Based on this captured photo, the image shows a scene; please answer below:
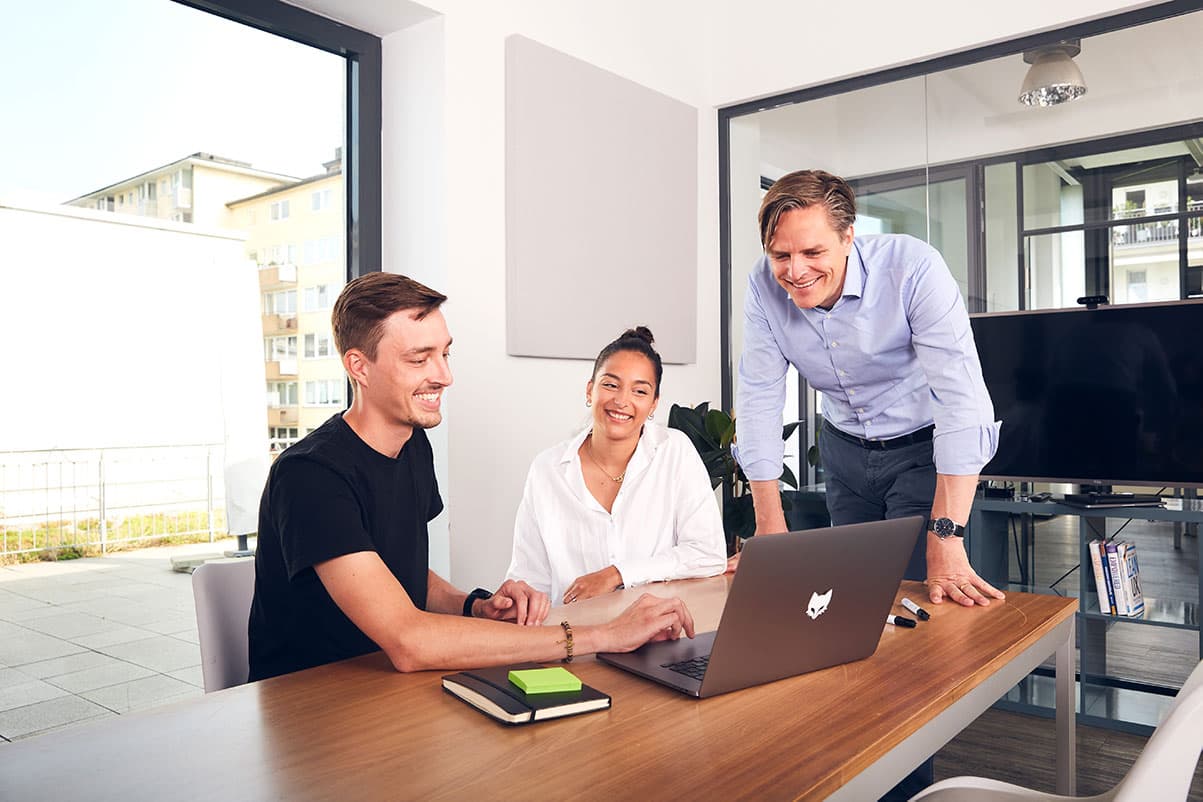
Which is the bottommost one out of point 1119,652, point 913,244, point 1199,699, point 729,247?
point 1119,652

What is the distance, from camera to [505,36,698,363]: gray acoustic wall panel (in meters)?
3.32

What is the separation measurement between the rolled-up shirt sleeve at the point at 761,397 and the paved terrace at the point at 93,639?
156 cm

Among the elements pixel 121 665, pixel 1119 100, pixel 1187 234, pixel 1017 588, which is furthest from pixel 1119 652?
pixel 121 665

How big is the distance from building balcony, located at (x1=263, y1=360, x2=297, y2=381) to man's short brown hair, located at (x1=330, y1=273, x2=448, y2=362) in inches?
46.6

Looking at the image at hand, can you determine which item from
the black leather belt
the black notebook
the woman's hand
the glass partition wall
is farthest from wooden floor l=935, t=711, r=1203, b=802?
the black notebook

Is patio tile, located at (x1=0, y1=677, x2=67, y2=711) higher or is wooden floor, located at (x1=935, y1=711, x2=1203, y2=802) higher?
patio tile, located at (x1=0, y1=677, x2=67, y2=711)

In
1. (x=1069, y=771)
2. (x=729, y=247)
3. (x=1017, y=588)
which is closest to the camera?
(x=1069, y=771)

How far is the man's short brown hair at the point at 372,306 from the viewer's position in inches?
68.3

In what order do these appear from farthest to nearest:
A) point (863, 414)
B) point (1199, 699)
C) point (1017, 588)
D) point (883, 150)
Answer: point (883, 150) → point (1017, 588) → point (863, 414) → point (1199, 699)

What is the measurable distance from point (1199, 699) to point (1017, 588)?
256cm

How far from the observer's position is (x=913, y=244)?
221 centimetres

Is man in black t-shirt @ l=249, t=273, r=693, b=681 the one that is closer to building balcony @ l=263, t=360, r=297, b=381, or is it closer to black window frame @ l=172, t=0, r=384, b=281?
building balcony @ l=263, t=360, r=297, b=381

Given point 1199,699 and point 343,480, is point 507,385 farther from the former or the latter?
point 1199,699

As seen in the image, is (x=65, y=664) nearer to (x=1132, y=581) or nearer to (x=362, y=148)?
(x=362, y=148)
